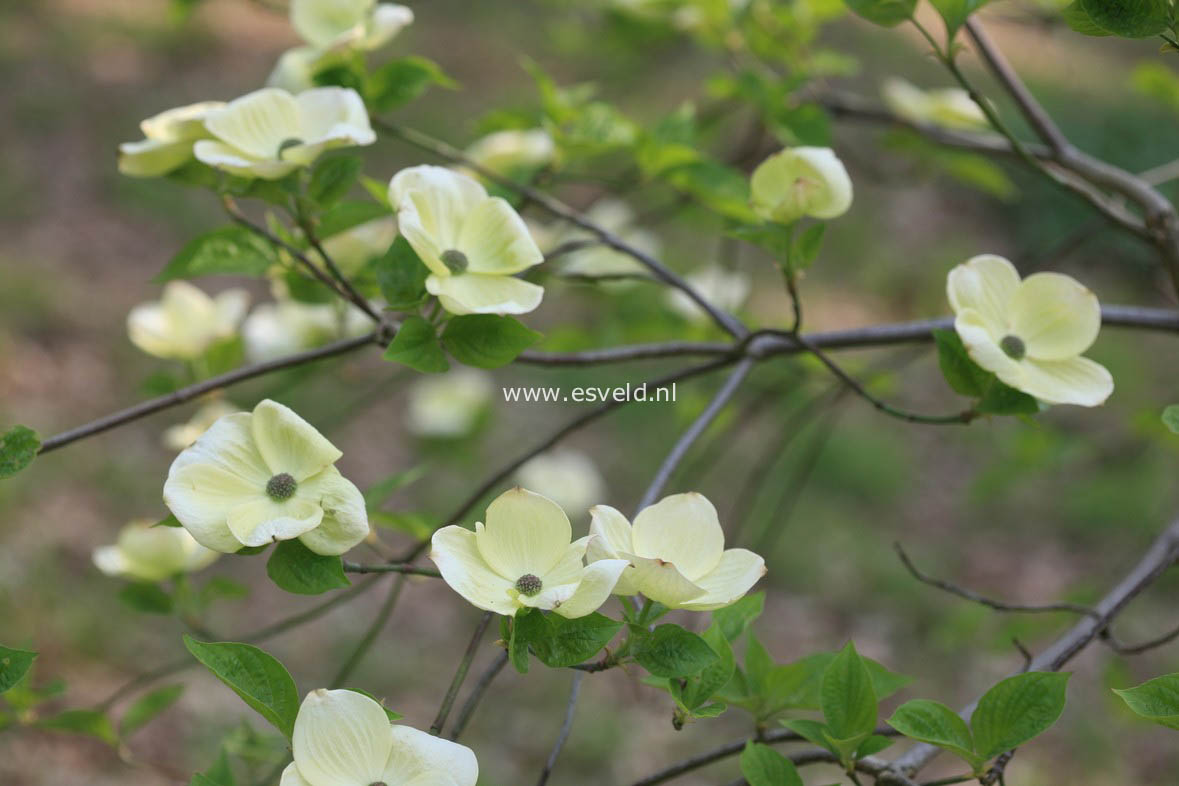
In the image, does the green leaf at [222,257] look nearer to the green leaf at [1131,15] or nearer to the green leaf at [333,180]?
the green leaf at [333,180]

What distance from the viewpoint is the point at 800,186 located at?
0.61 meters

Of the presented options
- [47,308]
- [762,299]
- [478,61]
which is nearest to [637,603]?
[47,308]

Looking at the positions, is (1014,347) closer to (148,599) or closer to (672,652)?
(672,652)

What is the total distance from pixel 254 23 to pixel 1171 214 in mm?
3514

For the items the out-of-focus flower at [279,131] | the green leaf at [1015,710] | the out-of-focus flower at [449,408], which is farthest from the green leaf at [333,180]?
the out-of-focus flower at [449,408]

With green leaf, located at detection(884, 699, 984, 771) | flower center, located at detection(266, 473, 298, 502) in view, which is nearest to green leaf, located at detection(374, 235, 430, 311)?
flower center, located at detection(266, 473, 298, 502)

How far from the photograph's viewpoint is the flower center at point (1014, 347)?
1.90 feet

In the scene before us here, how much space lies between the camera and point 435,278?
0.53 m

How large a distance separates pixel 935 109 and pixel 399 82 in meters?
0.56

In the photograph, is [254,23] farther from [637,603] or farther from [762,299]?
[637,603]

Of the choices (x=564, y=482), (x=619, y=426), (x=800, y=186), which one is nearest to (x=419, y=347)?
(x=800, y=186)

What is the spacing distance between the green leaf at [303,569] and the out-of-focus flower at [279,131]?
9.2 inches

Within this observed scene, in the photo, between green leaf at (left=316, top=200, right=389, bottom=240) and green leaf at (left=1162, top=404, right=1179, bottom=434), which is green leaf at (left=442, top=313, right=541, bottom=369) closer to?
green leaf at (left=316, top=200, right=389, bottom=240)

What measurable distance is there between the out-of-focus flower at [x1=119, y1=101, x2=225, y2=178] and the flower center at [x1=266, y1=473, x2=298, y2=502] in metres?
0.25
